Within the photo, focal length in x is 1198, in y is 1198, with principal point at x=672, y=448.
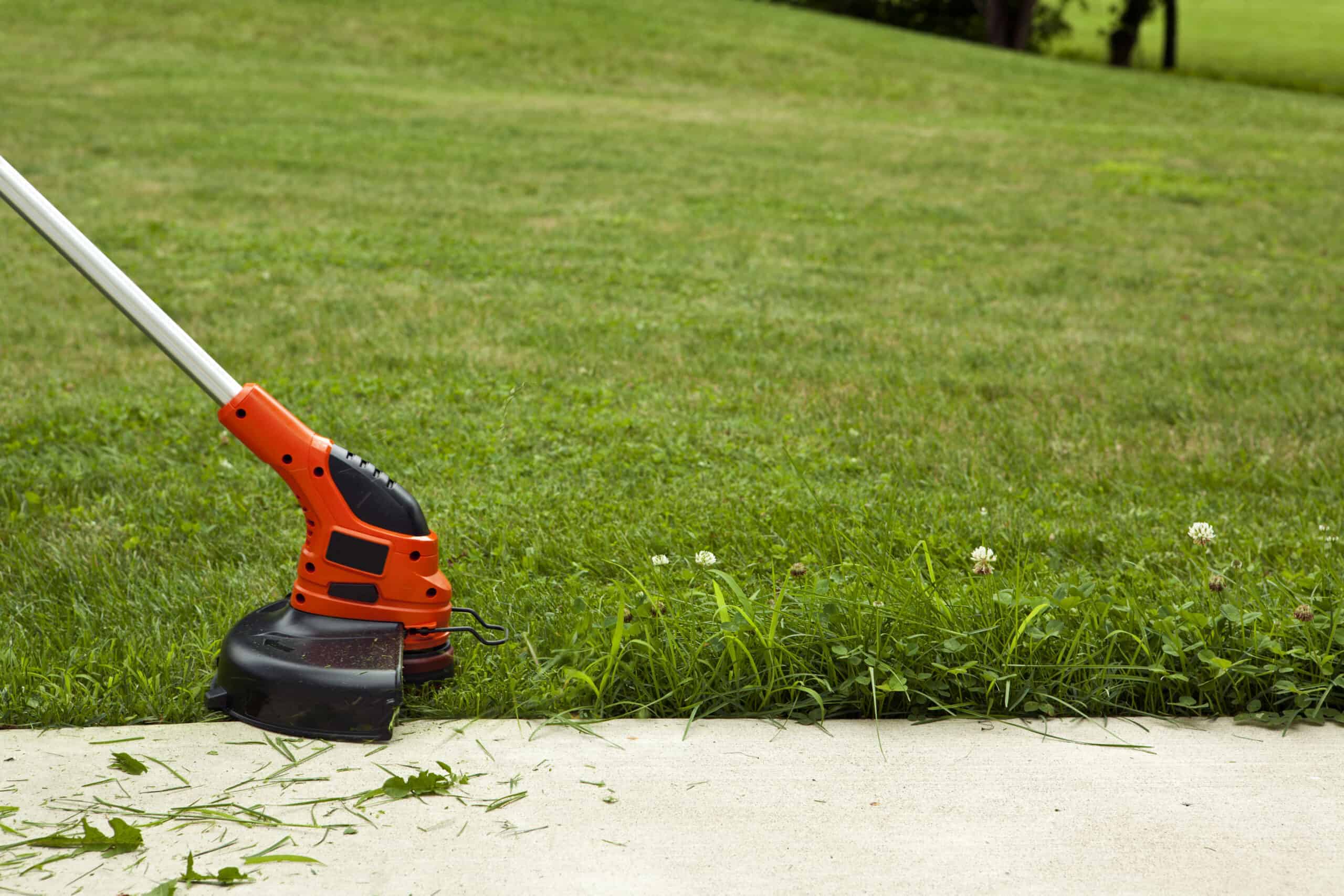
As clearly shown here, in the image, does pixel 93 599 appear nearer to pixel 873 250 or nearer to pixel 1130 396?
pixel 1130 396

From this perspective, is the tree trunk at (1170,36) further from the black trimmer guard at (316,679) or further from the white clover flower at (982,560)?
the black trimmer guard at (316,679)

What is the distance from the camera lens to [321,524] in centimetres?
248

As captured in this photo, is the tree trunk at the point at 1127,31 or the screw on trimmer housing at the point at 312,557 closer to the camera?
the screw on trimmer housing at the point at 312,557

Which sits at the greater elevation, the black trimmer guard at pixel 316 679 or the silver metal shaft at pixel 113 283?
the silver metal shaft at pixel 113 283

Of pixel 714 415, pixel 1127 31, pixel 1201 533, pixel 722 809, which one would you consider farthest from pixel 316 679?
pixel 1127 31

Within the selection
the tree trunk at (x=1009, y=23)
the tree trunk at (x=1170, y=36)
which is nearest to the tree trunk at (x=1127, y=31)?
the tree trunk at (x=1170, y=36)

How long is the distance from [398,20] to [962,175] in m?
15.6

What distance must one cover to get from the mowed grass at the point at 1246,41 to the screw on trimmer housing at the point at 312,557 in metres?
33.7

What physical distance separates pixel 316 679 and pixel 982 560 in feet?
5.24

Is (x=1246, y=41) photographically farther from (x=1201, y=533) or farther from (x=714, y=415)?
(x=1201, y=533)

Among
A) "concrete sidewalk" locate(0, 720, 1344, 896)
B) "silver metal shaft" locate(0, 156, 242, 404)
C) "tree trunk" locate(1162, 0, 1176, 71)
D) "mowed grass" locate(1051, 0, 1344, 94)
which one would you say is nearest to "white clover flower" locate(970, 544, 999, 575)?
"concrete sidewalk" locate(0, 720, 1344, 896)

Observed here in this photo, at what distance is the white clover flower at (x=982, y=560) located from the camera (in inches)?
114

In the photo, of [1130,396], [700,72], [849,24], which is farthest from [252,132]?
[849,24]

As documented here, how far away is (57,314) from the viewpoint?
6461 mm
